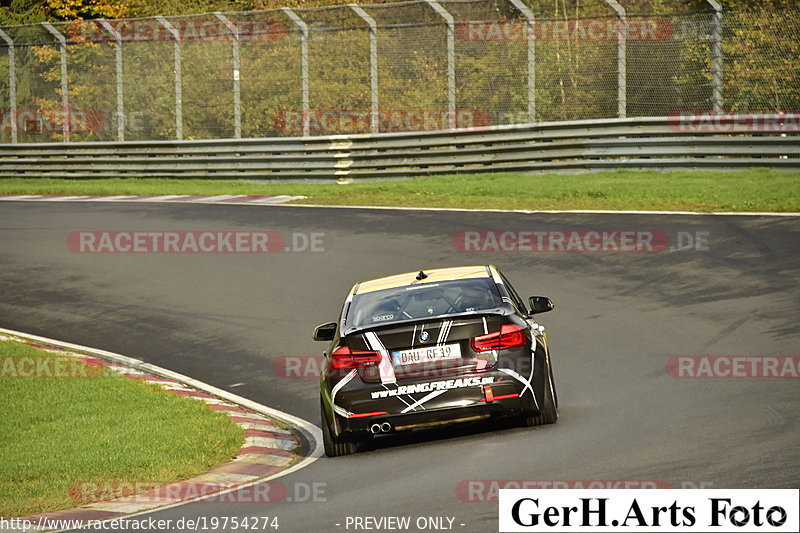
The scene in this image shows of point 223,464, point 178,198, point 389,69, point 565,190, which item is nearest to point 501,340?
point 223,464

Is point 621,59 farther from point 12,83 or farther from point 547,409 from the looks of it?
point 12,83

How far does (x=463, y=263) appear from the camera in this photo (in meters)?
17.6

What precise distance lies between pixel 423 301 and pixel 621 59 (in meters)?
15.5

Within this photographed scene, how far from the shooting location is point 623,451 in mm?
9016

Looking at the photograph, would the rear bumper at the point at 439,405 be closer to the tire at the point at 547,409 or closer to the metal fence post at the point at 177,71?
the tire at the point at 547,409

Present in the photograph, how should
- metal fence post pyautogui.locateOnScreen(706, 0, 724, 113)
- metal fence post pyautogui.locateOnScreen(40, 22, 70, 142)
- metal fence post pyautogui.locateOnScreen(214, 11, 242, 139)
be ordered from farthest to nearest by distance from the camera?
metal fence post pyautogui.locateOnScreen(40, 22, 70, 142), metal fence post pyautogui.locateOnScreen(214, 11, 242, 139), metal fence post pyautogui.locateOnScreen(706, 0, 724, 113)

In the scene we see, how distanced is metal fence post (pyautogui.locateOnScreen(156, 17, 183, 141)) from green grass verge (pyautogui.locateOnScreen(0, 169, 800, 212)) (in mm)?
1729

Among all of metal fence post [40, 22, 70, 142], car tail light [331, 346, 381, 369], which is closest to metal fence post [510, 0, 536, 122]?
metal fence post [40, 22, 70, 142]

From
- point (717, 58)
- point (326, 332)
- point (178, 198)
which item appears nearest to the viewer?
point (326, 332)

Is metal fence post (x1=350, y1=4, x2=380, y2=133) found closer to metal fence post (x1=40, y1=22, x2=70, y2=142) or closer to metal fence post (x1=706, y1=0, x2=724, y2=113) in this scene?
metal fence post (x1=706, y1=0, x2=724, y2=113)

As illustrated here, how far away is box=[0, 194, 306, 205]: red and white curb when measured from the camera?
84.5 ft

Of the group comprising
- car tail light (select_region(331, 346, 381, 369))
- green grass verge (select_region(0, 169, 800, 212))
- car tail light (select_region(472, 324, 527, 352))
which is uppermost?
green grass verge (select_region(0, 169, 800, 212))

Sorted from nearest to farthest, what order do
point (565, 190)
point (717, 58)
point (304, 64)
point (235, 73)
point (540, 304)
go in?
1. point (540, 304)
2. point (565, 190)
3. point (717, 58)
4. point (304, 64)
5. point (235, 73)

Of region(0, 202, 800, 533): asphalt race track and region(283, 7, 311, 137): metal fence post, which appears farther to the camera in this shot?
region(283, 7, 311, 137): metal fence post
